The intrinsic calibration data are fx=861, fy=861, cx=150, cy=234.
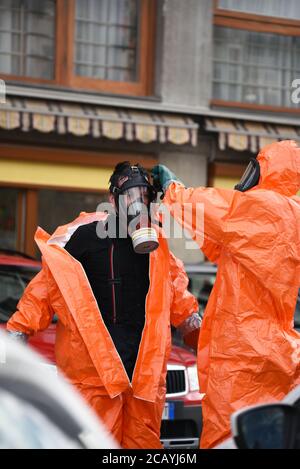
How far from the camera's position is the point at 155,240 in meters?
4.48

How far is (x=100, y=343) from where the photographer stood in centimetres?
461

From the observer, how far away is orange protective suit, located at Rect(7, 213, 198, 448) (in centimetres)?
460

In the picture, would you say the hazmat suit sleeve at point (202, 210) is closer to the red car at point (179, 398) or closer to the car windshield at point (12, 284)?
the red car at point (179, 398)

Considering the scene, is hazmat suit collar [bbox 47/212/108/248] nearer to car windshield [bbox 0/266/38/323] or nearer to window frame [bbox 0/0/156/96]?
car windshield [bbox 0/266/38/323]

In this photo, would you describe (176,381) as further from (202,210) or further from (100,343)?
(202,210)

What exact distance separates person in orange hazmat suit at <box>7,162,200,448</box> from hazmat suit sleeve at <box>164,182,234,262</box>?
0.19 m

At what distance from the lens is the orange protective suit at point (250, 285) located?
441 centimetres

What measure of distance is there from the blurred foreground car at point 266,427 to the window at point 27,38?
896cm

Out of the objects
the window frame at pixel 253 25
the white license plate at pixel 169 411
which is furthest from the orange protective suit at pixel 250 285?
the window frame at pixel 253 25

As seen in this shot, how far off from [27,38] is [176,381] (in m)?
6.33

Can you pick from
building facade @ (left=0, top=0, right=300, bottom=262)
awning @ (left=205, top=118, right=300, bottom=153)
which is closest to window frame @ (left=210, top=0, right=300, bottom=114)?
building facade @ (left=0, top=0, right=300, bottom=262)

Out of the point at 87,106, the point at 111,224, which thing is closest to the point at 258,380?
the point at 111,224

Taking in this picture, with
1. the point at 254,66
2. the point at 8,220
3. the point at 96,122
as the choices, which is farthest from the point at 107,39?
the point at 8,220

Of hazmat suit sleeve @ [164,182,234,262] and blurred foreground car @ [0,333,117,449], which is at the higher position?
hazmat suit sleeve @ [164,182,234,262]
